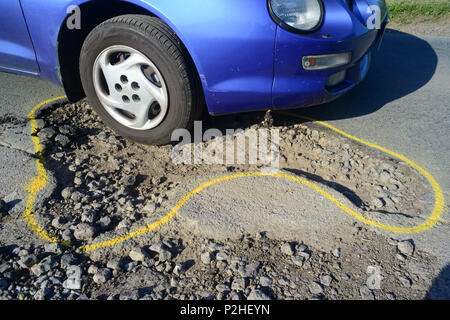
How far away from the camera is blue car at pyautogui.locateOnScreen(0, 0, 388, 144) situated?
2.37 metres

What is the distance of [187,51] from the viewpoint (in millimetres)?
2541

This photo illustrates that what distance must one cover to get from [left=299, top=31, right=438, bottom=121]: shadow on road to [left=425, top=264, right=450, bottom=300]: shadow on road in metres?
1.67

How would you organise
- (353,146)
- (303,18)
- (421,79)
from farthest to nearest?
(421,79) < (353,146) < (303,18)

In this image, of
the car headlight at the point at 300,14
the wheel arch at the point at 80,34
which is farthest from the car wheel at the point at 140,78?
the car headlight at the point at 300,14

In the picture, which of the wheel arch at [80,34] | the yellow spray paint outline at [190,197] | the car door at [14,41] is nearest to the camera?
the yellow spray paint outline at [190,197]

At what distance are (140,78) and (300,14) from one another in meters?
1.17

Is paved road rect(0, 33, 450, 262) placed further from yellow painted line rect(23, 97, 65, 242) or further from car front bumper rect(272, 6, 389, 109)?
car front bumper rect(272, 6, 389, 109)

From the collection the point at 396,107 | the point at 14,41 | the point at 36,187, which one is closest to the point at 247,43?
the point at 36,187

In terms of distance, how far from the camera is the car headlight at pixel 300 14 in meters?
2.36

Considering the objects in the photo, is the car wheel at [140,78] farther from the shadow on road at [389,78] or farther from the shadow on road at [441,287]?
the shadow on road at [441,287]

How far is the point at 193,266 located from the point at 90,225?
698 mm

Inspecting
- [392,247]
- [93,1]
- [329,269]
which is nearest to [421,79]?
[392,247]

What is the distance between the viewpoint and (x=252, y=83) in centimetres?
254

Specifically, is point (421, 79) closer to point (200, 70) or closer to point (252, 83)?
point (252, 83)
